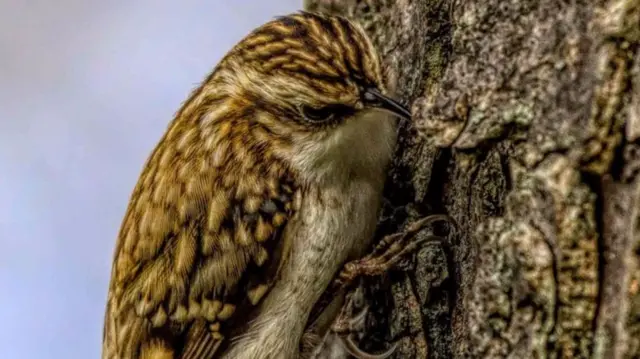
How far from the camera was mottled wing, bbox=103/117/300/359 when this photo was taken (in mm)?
2146

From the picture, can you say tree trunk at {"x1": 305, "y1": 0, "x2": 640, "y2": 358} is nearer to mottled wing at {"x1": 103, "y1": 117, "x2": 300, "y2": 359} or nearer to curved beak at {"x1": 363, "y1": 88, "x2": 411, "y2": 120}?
curved beak at {"x1": 363, "y1": 88, "x2": 411, "y2": 120}

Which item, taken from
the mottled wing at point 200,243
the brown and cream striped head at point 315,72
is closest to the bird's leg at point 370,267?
the mottled wing at point 200,243

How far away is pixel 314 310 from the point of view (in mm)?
2244

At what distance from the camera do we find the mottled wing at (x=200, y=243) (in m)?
2.15

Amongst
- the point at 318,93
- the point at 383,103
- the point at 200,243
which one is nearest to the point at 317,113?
the point at 318,93

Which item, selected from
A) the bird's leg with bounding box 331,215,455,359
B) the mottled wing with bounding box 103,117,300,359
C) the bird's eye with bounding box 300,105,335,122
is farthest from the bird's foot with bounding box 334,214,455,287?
the bird's eye with bounding box 300,105,335,122

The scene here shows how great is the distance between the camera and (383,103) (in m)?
1.91

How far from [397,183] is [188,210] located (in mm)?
505

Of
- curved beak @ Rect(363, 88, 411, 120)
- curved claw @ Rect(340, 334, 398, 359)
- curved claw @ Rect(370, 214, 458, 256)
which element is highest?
curved beak @ Rect(363, 88, 411, 120)

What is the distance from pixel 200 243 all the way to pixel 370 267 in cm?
41

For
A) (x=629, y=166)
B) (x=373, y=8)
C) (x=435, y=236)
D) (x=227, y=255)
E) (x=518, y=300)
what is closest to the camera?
(x=629, y=166)

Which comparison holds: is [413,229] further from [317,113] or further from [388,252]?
[317,113]

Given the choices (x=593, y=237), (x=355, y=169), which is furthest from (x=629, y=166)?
(x=355, y=169)

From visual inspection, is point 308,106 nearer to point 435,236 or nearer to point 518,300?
point 435,236
